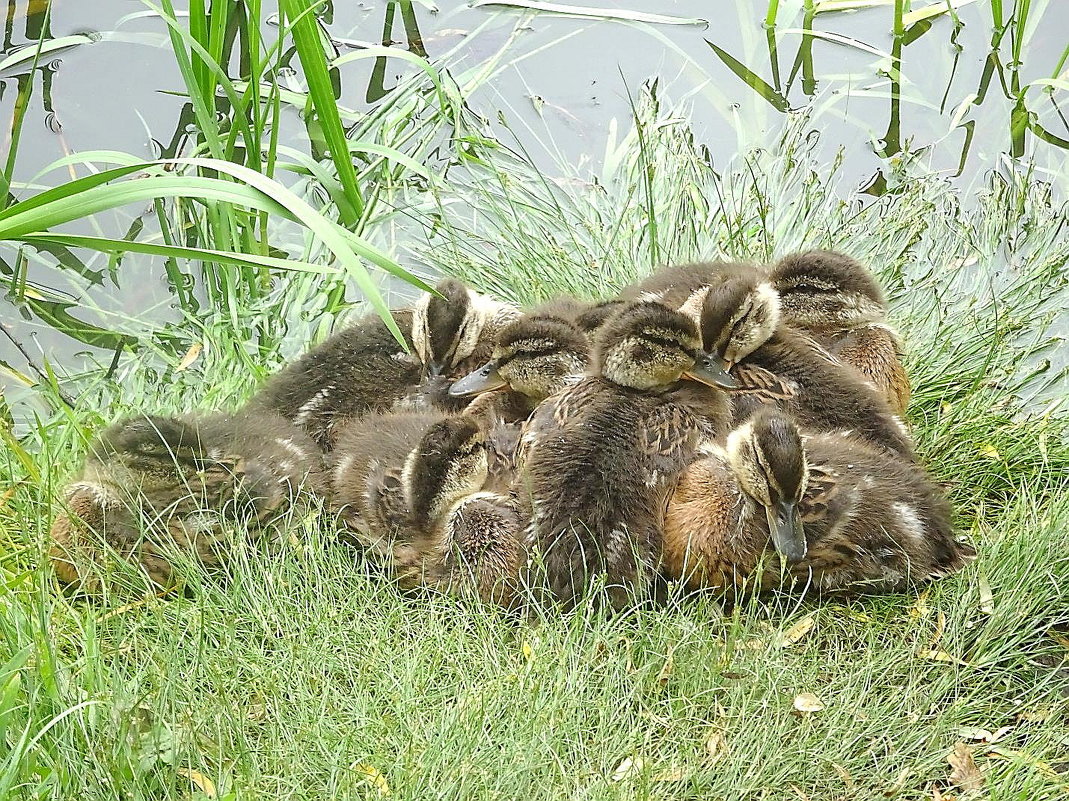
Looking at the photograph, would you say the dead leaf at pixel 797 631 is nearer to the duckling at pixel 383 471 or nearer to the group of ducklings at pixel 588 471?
the group of ducklings at pixel 588 471

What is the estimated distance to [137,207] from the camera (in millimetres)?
5070

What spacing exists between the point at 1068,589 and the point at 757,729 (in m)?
0.95

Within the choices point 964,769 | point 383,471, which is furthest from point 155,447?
point 964,769

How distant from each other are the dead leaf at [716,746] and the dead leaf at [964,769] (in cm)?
50

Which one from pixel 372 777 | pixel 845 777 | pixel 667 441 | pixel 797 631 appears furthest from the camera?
pixel 667 441

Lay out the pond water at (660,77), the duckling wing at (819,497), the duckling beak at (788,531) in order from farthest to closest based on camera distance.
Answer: the pond water at (660,77), the duckling wing at (819,497), the duckling beak at (788,531)

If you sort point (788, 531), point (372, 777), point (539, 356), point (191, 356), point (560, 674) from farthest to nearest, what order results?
point (191, 356) → point (539, 356) → point (788, 531) → point (560, 674) → point (372, 777)

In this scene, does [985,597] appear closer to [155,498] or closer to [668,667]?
[668,667]

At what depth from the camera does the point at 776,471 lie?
285 cm

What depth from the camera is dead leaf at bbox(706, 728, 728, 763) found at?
8.68 feet

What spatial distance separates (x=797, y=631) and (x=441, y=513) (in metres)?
0.92

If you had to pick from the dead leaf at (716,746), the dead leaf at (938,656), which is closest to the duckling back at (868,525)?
the dead leaf at (938,656)

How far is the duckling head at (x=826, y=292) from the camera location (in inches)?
141

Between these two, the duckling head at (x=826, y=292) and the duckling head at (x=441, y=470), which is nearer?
the duckling head at (x=441, y=470)
